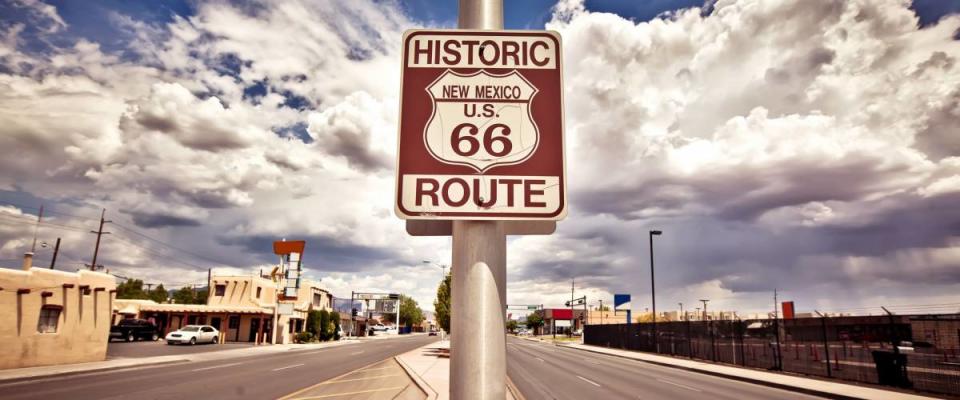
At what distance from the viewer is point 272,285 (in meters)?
58.1

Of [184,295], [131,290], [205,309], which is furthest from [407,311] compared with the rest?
[205,309]

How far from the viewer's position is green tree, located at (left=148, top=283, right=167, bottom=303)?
91.5 m

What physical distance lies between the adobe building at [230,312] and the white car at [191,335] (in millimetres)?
5675

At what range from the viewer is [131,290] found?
8050 centimetres

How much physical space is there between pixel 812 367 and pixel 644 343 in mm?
19070

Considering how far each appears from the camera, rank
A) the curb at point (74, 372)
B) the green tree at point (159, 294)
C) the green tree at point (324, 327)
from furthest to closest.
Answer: the green tree at point (159, 294) < the green tree at point (324, 327) < the curb at point (74, 372)

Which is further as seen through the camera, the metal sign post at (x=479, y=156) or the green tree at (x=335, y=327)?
the green tree at (x=335, y=327)

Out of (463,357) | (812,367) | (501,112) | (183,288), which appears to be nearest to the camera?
(463,357)

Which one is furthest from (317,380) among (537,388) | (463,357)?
(463,357)

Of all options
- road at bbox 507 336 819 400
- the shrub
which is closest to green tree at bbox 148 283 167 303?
the shrub

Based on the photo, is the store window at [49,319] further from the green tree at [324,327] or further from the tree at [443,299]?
the green tree at [324,327]

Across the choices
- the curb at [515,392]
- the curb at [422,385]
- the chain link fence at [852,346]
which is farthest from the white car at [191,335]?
the chain link fence at [852,346]

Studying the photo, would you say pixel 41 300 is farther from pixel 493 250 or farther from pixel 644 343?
pixel 644 343

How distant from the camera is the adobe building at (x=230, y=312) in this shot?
49.3 metres
